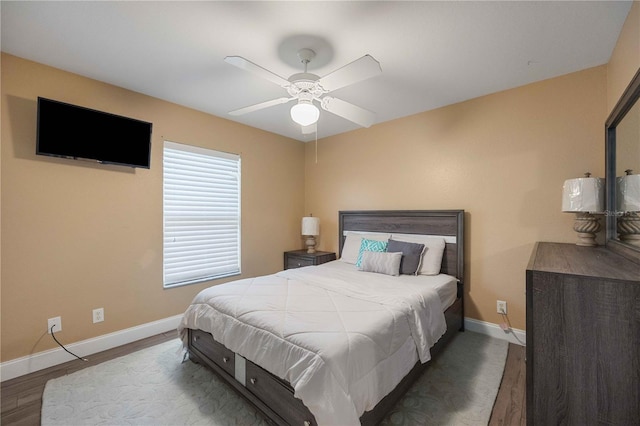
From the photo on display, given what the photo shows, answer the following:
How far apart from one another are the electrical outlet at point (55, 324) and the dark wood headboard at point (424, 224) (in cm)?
322

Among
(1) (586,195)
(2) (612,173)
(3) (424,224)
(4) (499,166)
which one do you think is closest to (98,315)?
(3) (424,224)

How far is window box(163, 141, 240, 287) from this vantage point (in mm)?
3078

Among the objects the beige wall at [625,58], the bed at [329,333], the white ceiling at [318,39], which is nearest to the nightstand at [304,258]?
the bed at [329,333]

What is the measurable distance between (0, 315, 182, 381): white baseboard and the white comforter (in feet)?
3.18

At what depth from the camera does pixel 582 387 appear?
1164 millimetres

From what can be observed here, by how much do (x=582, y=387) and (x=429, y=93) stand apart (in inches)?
102

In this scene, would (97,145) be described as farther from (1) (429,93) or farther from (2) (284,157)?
(1) (429,93)

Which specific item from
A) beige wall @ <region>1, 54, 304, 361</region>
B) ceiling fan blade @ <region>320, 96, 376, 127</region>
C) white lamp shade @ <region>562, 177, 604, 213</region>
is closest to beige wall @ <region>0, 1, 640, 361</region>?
beige wall @ <region>1, 54, 304, 361</region>

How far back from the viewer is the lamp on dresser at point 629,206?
5.22 ft

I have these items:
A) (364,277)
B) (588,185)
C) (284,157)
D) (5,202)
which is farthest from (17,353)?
(588,185)

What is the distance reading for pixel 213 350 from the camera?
2037mm

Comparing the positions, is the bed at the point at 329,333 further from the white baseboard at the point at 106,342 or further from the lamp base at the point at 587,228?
the lamp base at the point at 587,228

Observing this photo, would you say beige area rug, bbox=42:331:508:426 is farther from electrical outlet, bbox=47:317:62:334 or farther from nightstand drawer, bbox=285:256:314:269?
nightstand drawer, bbox=285:256:314:269

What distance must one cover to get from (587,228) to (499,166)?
92 centimetres
